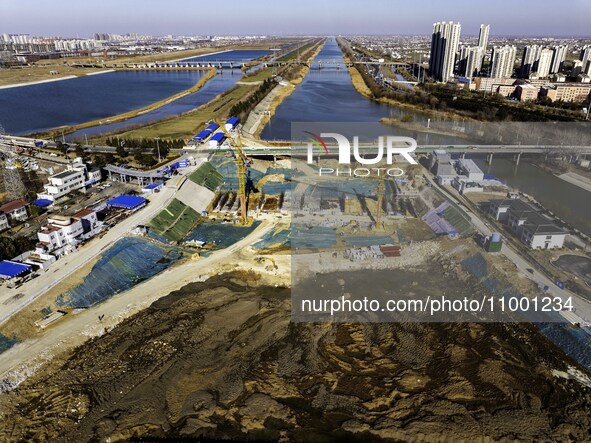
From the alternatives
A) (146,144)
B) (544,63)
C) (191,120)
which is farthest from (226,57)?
(146,144)

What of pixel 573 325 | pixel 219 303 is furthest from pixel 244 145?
pixel 573 325

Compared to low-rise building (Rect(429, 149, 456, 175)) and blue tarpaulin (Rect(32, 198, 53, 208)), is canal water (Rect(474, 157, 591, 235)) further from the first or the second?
blue tarpaulin (Rect(32, 198, 53, 208))

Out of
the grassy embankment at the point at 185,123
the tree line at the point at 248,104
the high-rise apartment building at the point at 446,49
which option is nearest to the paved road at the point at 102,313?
the grassy embankment at the point at 185,123

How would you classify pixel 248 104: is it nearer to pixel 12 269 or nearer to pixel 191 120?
pixel 191 120

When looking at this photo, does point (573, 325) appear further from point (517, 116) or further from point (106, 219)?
point (517, 116)

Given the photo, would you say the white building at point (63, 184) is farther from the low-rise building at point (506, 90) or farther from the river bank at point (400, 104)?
the low-rise building at point (506, 90)
